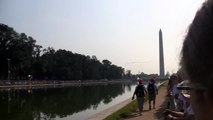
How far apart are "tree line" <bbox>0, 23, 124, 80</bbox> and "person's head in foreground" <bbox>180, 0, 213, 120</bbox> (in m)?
83.4

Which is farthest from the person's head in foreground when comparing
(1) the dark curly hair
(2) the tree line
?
(2) the tree line

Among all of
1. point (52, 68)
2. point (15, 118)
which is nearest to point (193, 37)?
point (15, 118)

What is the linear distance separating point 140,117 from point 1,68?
71.7m

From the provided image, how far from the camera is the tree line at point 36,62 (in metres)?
85.6

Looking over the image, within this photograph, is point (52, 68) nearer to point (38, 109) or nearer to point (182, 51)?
point (38, 109)

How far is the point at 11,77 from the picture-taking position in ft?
295

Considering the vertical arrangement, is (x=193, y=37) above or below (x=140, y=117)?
above

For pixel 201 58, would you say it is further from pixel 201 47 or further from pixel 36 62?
pixel 36 62

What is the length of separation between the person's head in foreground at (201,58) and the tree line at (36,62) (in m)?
83.4

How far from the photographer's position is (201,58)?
0.98 meters

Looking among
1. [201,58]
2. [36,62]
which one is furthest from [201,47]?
[36,62]

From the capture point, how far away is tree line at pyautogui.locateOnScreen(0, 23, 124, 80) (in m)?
85.6

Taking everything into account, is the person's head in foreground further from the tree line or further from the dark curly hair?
the tree line

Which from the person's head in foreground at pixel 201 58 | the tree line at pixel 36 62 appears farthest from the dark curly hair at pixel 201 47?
the tree line at pixel 36 62
